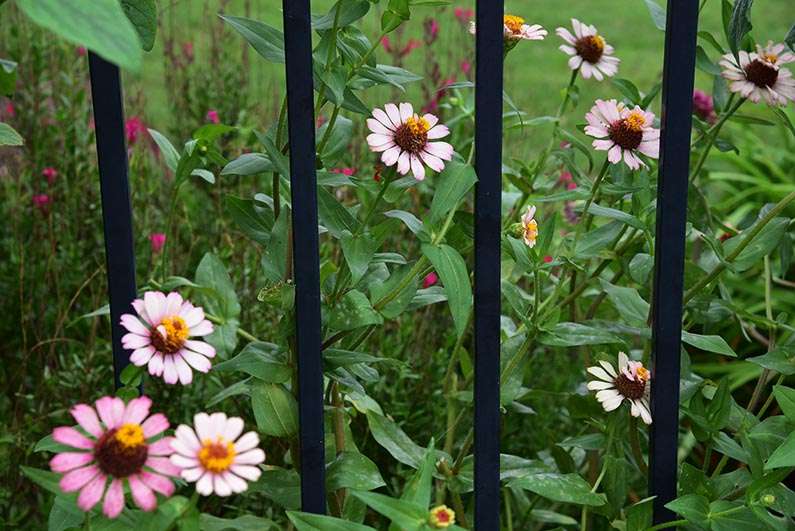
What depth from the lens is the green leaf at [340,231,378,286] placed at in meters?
1.17

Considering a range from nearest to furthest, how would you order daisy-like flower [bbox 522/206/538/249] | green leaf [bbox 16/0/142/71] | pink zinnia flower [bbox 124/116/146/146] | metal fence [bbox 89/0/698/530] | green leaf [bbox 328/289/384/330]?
1. green leaf [bbox 16/0/142/71]
2. metal fence [bbox 89/0/698/530]
3. green leaf [bbox 328/289/384/330]
4. daisy-like flower [bbox 522/206/538/249]
5. pink zinnia flower [bbox 124/116/146/146]

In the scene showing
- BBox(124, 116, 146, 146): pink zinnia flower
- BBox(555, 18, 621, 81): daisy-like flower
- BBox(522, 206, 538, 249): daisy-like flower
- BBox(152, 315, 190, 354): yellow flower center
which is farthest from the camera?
BBox(124, 116, 146, 146): pink zinnia flower

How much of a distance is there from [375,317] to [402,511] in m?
0.24

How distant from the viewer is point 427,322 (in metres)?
2.09

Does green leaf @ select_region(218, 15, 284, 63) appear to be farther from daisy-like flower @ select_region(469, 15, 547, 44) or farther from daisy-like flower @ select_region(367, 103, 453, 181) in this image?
daisy-like flower @ select_region(469, 15, 547, 44)

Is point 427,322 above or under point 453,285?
under

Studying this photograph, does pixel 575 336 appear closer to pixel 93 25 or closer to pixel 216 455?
pixel 216 455

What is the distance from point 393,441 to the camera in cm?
136

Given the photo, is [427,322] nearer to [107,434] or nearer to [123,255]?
[123,255]

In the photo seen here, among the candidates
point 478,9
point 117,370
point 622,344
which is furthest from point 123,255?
point 622,344

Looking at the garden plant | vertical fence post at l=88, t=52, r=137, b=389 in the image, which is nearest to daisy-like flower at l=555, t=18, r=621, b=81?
the garden plant

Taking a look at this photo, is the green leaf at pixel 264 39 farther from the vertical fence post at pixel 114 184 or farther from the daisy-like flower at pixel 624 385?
the daisy-like flower at pixel 624 385

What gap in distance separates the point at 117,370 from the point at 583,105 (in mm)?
3792

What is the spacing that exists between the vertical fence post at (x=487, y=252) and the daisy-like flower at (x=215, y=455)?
319 mm
